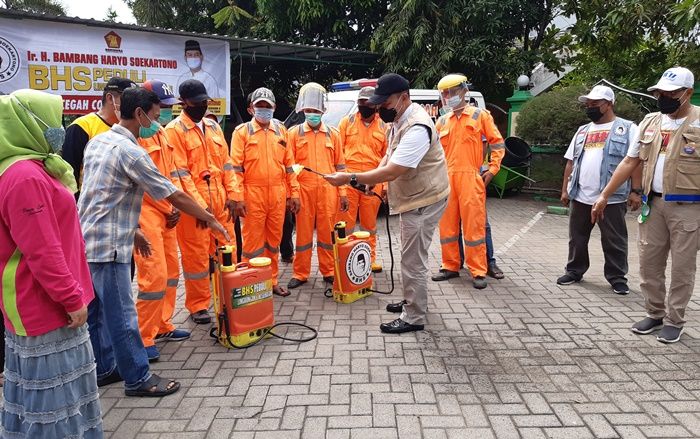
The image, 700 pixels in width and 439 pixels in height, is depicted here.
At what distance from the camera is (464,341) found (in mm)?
3951

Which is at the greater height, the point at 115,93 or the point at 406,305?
the point at 115,93

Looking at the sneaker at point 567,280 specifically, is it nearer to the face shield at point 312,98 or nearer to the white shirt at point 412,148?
the white shirt at point 412,148

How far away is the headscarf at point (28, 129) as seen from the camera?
2002 mm

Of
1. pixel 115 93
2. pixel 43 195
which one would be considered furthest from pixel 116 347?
pixel 115 93

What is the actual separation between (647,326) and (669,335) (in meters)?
0.20

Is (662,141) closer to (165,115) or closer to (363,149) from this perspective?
(363,149)

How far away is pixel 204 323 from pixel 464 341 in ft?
7.26

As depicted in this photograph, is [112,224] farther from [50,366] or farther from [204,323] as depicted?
[204,323]

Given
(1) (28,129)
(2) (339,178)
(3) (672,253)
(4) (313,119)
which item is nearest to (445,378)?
(2) (339,178)

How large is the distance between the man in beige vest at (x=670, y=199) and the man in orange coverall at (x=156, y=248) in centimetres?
359

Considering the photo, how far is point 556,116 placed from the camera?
10188 millimetres

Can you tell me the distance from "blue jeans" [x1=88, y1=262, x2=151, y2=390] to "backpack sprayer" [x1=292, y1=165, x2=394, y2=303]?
78.8 inches

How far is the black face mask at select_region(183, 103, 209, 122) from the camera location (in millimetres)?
4211

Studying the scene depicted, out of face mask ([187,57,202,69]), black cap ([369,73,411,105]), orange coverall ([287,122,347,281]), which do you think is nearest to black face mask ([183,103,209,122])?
orange coverall ([287,122,347,281])
